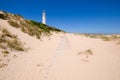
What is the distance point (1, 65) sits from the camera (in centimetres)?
775

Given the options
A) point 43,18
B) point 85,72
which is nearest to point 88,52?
point 85,72

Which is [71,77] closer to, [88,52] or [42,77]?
[42,77]

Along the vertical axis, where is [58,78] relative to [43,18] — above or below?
below

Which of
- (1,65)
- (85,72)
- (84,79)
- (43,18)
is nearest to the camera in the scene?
(84,79)

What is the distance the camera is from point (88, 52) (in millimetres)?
12070

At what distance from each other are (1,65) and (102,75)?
5.60m

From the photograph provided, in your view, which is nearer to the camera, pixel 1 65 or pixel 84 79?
pixel 84 79

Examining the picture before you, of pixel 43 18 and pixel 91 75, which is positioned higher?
pixel 43 18

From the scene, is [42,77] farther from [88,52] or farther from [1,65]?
[88,52]

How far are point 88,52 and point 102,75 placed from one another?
18.7 ft

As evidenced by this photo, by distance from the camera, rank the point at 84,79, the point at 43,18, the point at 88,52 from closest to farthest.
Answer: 1. the point at 84,79
2. the point at 88,52
3. the point at 43,18

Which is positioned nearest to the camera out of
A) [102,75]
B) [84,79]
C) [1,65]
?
[84,79]

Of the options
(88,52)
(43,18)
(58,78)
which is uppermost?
(43,18)

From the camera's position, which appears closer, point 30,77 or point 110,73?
point 30,77
